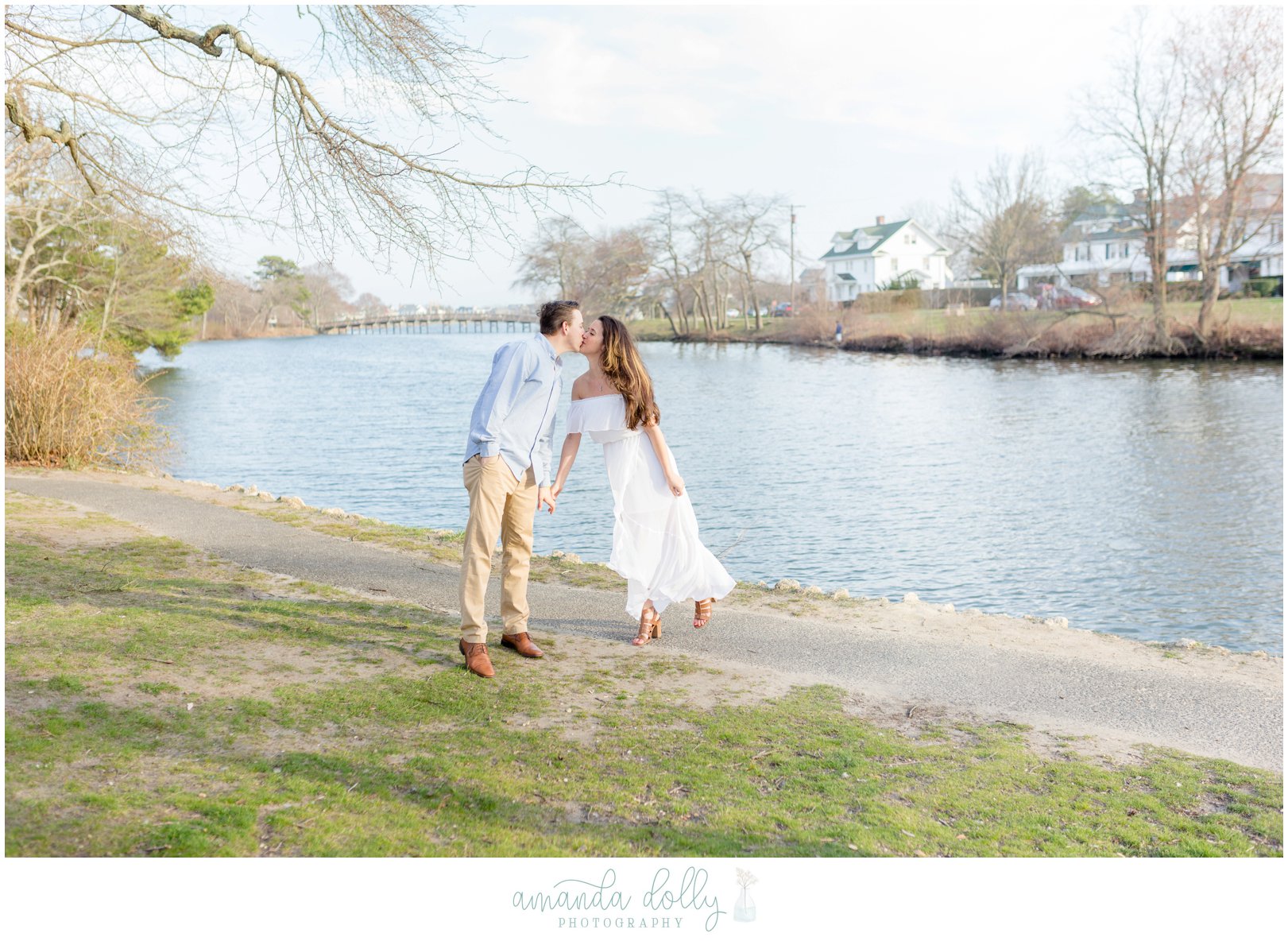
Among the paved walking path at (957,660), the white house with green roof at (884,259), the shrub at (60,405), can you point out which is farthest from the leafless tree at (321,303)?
the paved walking path at (957,660)

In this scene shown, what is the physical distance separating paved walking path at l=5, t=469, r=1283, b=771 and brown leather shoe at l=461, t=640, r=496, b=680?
76cm

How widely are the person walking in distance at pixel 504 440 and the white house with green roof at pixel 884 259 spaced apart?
94.4 meters

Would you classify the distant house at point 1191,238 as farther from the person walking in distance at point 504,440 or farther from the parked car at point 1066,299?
the person walking in distance at point 504,440

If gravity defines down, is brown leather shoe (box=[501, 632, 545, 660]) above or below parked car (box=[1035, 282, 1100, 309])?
below

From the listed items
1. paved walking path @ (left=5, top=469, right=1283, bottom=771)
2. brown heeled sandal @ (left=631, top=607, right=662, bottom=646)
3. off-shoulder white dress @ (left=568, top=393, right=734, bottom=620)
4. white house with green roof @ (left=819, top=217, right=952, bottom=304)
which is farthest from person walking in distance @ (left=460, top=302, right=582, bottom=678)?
white house with green roof @ (left=819, top=217, right=952, bottom=304)

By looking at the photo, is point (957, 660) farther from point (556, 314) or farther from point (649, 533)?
point (556, 314)

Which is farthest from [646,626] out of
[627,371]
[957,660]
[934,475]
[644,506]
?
[934,475]

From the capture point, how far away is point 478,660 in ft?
20.6

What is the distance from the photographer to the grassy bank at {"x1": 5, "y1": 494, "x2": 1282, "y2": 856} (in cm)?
427

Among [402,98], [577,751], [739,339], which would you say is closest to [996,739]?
[577,751]

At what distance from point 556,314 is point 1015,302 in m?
67.3

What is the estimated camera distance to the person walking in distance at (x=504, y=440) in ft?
20.4
